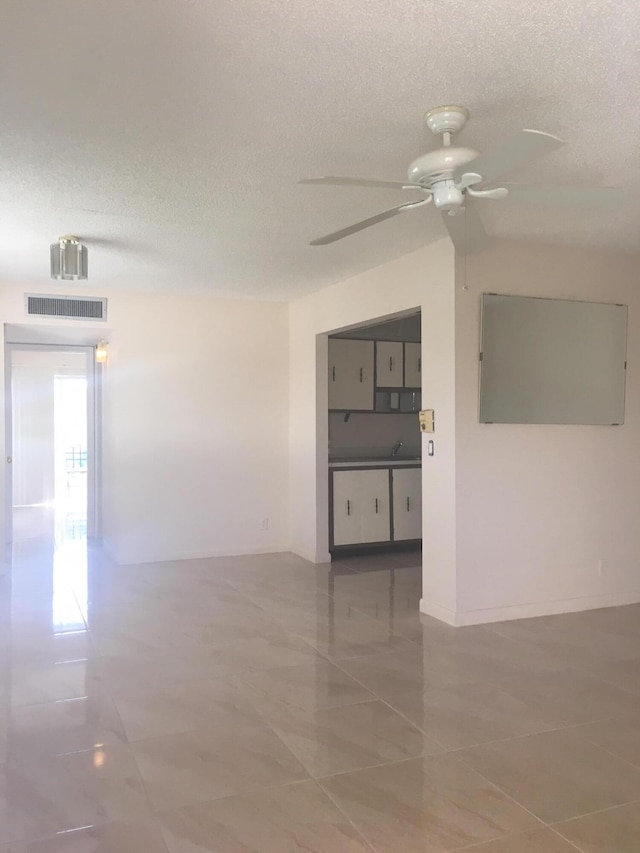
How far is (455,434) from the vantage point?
4.34m

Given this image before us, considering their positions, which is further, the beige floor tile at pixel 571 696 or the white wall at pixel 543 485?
the white wall at pixel 543 485

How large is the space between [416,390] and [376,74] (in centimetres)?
509

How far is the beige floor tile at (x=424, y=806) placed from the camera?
2.14 metres

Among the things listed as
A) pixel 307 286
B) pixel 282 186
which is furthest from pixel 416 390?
pixel 282 186

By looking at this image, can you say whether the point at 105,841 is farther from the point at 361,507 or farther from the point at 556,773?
the point at 361,507

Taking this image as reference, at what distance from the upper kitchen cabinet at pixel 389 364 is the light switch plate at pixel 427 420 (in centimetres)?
235

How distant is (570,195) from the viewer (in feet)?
8.44

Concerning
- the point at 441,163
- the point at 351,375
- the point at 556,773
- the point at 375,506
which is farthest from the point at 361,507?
the point at 441,163

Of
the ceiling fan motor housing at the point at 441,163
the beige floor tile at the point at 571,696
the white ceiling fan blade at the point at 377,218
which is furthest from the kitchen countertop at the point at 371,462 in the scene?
the ceiling fan motor housing at the point at 441,163

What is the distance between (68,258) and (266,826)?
11.0ft

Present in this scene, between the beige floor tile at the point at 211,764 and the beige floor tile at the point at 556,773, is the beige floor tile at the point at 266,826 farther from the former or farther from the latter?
the beige floor tile at the point at 556,773

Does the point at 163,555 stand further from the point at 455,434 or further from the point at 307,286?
the point at 455,434

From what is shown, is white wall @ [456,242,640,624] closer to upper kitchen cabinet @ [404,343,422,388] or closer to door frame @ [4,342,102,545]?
upper kitchen cabinet @ [404,343,422,388]

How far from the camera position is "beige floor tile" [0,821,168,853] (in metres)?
2.07
